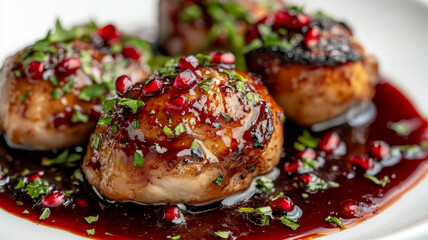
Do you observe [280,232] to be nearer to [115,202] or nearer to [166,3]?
[115,202]

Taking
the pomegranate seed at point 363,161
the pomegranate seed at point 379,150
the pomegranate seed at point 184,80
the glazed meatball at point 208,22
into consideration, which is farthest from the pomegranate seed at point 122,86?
the pomegranate seed at point 379,150

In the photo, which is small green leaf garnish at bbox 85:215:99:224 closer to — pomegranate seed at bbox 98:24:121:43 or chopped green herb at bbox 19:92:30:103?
chopped green herb at bbox 19:92:30:103

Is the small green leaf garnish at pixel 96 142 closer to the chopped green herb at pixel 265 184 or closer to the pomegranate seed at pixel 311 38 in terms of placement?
the chopped green herb at pixel 265 184

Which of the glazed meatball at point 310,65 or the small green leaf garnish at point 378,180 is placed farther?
the glazed meatball at point 310,65

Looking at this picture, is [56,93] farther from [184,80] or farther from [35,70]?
[184,80]

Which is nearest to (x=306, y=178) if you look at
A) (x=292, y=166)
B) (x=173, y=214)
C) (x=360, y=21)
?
(x=292, y=166)
